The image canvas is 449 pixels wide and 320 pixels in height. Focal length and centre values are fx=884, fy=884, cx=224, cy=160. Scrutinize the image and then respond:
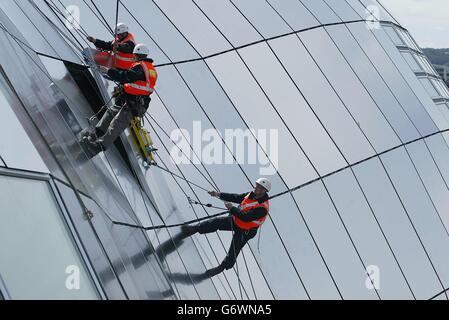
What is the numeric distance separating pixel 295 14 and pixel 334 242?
30.2 ft

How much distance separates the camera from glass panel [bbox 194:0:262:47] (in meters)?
28.4

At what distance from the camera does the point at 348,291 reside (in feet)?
82.2

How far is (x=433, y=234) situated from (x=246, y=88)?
8.40m

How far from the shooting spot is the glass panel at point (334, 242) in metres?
25.2

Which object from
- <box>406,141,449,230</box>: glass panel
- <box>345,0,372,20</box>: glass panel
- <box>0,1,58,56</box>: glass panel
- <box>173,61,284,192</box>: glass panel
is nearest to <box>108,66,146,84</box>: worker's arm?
<box>0,1,58,56</box>: glass panel

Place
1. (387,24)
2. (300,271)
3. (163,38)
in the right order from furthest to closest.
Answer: (387,24) → (163,38) → (300,271)

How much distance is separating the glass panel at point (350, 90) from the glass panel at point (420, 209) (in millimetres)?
710

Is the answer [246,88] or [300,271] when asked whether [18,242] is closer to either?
[300,271]

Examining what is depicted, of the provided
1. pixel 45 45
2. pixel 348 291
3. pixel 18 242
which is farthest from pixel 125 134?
pixel 18 242

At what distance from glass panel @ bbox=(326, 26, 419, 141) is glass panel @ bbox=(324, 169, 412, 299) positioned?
467cm

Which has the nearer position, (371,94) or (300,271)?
(300,271)

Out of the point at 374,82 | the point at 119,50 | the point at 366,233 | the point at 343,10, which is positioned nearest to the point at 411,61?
the point at 343,10

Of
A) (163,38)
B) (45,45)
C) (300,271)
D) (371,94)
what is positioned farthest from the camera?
(371,94)

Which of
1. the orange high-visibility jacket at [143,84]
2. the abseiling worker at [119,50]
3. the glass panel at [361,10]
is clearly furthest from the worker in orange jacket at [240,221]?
the glass panel at [361,10]
